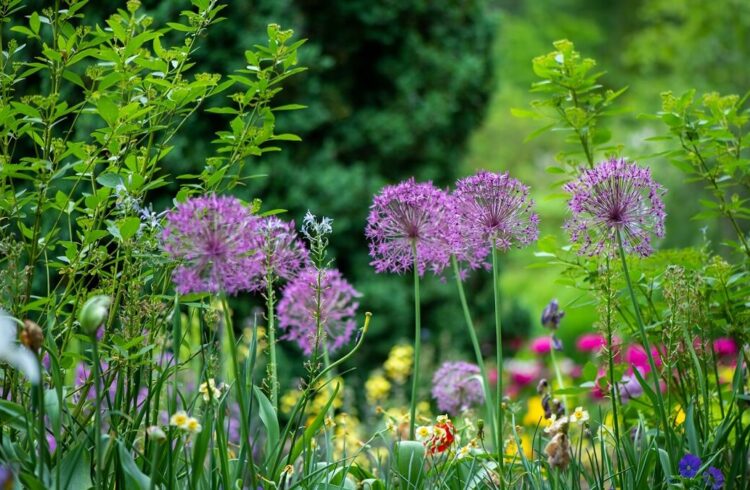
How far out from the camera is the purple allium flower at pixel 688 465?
1.70 m

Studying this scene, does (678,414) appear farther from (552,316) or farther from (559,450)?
(559,450)

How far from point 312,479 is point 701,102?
1.51 metres

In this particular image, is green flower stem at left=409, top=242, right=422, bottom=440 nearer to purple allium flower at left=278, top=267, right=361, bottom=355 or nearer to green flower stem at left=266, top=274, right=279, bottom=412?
green flower stem at left=266, top=274, right=279, bottom=412

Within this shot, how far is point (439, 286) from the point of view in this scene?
661 cm

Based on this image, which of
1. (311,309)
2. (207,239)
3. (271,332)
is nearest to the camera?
(207,239)

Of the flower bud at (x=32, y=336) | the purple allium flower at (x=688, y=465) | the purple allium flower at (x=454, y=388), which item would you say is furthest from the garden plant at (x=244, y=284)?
the purple allium flower at (x=454, y=388)

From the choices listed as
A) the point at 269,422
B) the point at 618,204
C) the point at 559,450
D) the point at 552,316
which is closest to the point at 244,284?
the point at 269,422

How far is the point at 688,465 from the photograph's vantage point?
67.1 inches

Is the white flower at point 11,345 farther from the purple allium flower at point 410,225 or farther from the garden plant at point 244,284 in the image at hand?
the purple allium flower at point 410,225

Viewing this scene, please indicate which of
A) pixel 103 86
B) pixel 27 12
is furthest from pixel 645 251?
pixel 27 12

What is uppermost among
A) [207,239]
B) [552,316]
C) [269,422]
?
[552,316]

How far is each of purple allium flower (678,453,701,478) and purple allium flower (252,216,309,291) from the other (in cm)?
87

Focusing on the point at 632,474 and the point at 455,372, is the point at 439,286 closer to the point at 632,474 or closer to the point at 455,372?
the point at 455,372

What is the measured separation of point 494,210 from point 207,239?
0.63 meters
